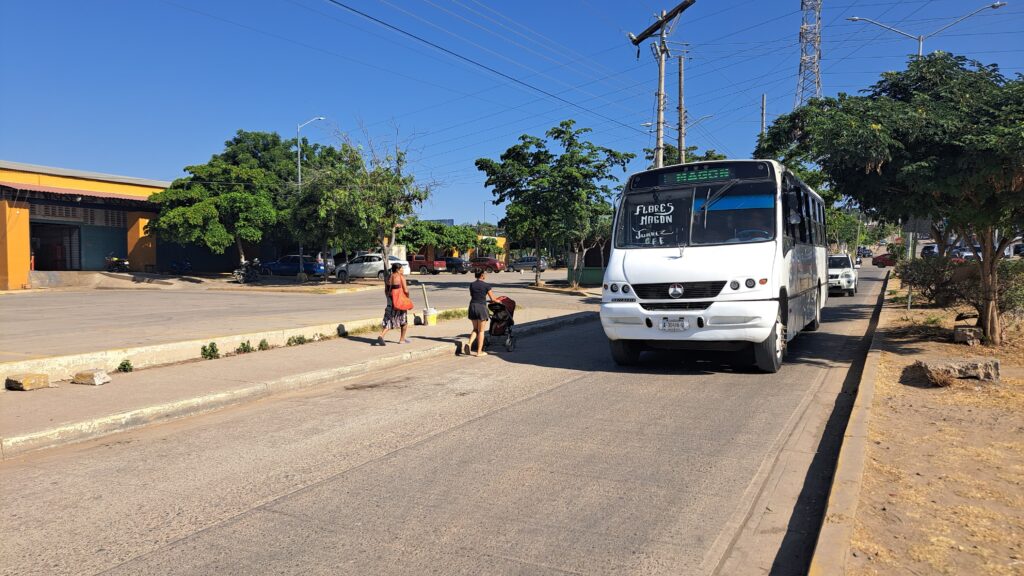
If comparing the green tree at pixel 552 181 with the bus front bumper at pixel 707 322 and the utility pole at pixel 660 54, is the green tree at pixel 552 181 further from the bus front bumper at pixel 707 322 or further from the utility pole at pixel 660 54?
the bus front bumper at pixel 707 322

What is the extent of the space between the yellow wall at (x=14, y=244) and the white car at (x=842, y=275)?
118ft

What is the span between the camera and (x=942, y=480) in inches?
198

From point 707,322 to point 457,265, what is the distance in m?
49.9

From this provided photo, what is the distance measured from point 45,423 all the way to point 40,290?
31049mm

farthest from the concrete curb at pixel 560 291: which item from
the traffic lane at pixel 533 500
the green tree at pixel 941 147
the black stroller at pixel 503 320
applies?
the traffic lane at pixel 533 500

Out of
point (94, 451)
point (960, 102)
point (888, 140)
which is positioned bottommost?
point (94, 451)

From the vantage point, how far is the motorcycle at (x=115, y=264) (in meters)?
39.2

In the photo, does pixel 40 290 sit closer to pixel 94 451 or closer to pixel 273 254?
pixel 273 254

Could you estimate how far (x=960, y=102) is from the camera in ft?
32.9

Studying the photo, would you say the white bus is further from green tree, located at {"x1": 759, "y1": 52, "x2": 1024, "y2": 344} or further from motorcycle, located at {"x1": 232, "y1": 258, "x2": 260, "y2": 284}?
motorcycle, located at {"x1": 232, "y1": 258, "x2": 260, "y2": 284}

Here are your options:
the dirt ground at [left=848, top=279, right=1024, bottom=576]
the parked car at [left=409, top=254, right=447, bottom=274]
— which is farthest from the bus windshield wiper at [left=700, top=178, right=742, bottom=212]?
the parked car at [left=409, top=254, right=447, bottom=274]

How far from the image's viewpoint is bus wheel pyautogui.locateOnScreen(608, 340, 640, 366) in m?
10.0

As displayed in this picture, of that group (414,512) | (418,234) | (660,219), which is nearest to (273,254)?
(418,234)

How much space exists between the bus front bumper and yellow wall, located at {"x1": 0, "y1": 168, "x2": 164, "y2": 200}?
36.5 meters
